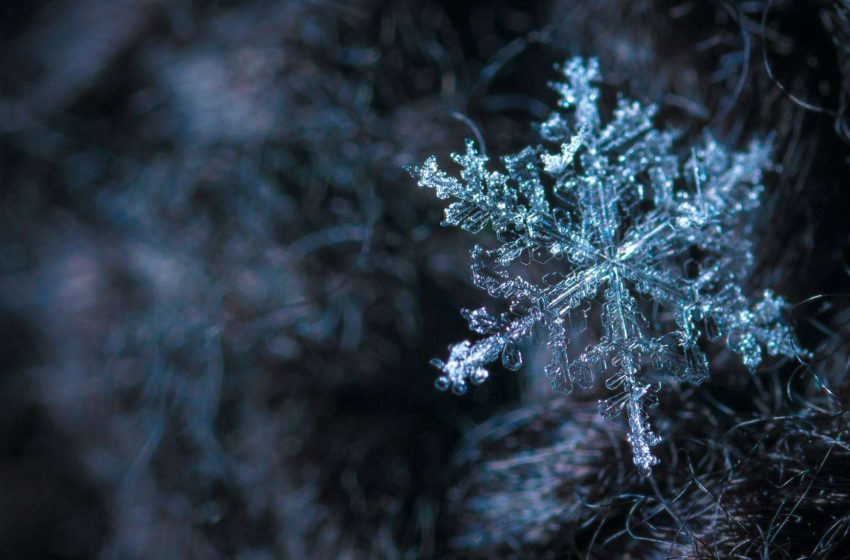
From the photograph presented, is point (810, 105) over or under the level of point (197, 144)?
under

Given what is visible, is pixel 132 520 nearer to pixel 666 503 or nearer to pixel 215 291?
pixel 215 291

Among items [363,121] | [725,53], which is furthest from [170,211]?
[725,53]

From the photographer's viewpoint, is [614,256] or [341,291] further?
[341,291]
